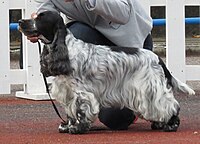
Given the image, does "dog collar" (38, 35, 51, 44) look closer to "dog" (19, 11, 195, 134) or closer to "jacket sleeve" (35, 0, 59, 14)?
"dog" (19, 11, 195, 134)

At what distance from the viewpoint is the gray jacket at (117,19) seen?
7.33 meters

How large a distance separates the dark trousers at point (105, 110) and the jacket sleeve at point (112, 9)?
0.37 metres

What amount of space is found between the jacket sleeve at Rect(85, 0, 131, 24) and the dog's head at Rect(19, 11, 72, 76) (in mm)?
359

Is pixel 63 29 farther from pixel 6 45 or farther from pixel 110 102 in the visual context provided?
Answer: pixel 6 45

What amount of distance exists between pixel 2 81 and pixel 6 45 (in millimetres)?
481

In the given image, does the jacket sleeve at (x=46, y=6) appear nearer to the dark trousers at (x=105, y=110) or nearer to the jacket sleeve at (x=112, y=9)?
the dark trousers at (x=105, y=110)

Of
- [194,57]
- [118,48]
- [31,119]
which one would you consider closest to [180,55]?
[31,119]

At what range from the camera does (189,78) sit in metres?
10.9

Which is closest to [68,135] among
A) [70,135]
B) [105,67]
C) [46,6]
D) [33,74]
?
[70,135]

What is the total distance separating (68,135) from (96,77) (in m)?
0.54

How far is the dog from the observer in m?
6.93

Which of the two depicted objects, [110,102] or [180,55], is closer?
[110,102]

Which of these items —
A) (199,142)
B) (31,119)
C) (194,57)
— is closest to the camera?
(199,142)

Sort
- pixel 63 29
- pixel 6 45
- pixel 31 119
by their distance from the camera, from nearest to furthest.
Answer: pixel 63 29, pixel 31 119, pixel 6 45
